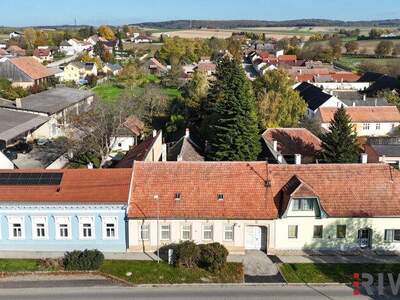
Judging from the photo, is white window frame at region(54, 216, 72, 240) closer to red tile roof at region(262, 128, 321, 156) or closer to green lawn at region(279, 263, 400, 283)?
green lawn at region(279, 263, 400, 283)

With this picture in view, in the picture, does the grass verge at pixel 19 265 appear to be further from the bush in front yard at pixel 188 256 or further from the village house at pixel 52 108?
the village house at pixel 52 108

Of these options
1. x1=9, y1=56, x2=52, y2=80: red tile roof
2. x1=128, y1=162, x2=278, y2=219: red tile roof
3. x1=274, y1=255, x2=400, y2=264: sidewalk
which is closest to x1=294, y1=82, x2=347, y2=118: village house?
x1=128, y1=162, x2=278, y2=219: red tile roof

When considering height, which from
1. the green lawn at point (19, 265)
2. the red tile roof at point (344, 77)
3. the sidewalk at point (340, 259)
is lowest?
the sidewalk at point (340, 259)

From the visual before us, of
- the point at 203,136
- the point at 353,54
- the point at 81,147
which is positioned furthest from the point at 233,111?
the point at 353,54

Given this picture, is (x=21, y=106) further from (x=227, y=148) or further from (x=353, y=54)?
(x=353, y=54)

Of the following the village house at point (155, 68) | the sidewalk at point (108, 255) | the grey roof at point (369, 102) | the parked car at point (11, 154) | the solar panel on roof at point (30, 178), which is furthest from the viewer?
the village house at point (155, 68)

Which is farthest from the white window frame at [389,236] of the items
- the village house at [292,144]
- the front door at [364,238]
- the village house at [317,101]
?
the village house at [317,101]

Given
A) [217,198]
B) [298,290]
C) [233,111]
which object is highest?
[233,111]
